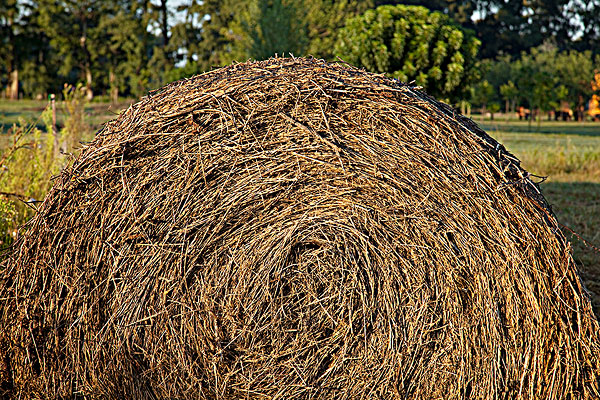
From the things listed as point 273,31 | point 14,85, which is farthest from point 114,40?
point 273,31

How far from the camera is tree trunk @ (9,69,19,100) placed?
4900 cm

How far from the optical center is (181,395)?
9.34 ft

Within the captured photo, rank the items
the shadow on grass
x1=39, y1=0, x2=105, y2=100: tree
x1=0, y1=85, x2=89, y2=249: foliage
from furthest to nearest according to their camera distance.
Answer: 1. x1=39, y1=0, x2=105, y2=100: tree
2. the shadow on grass
3. x1=0, y1=85, x2=89, y2=249: foliage

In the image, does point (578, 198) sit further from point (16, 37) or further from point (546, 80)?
point (16, 37)

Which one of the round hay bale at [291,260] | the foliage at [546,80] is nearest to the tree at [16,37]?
the foliage at [546,80]

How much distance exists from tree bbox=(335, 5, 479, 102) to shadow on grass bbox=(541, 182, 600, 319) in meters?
4.31

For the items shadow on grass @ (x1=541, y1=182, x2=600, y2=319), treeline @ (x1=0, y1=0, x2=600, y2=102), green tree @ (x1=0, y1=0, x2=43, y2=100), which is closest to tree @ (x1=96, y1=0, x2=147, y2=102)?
treeline @ (x1=0, y1=0, x2=600, y2=102)

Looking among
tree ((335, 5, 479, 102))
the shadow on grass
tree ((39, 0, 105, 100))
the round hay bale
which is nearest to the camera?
the round hay bale

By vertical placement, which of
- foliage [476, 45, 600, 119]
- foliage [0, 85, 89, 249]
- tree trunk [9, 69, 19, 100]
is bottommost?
foliage [0, 85, 89, 249]

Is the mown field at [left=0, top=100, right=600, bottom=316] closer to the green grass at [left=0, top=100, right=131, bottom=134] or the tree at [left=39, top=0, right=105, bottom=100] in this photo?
the green grass at [left=0, top=100, right=131, bottom=134]

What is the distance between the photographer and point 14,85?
163 ft

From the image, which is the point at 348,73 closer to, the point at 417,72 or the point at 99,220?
the point at 99,220

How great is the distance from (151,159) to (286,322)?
3.59ft

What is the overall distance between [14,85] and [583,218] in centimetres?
5315
